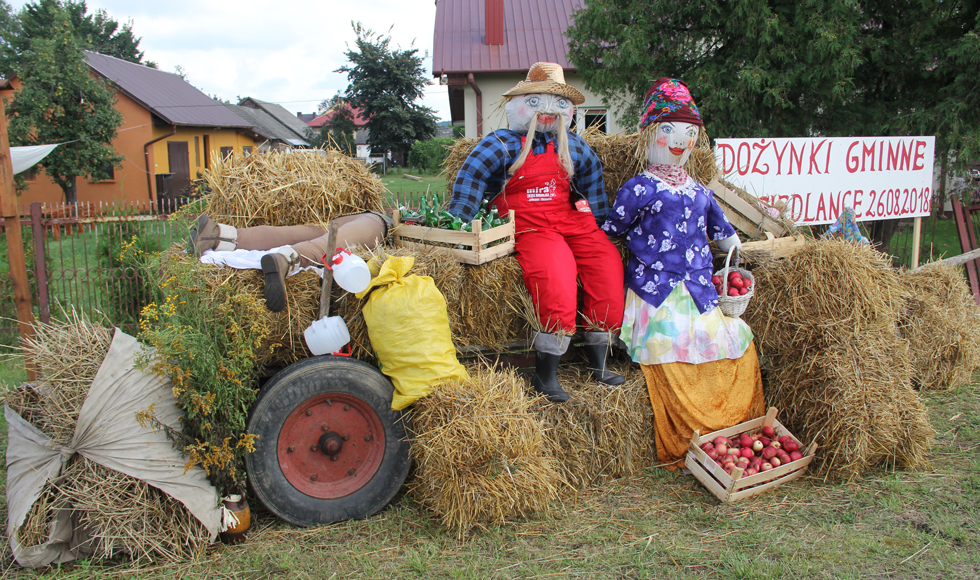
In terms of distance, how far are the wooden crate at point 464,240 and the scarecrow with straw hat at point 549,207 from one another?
0.16 m

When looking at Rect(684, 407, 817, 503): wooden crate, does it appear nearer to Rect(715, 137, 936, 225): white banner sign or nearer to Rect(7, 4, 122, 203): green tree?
Rect(715, 137, 936, 225): white banner sign

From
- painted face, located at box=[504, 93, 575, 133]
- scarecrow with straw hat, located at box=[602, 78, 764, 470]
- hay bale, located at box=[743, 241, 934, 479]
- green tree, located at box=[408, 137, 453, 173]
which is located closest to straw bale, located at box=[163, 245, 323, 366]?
painted face, located at box=[504, 93, 575, 133]

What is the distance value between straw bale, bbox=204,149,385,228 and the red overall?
3.32 ft

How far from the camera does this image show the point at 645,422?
356cm

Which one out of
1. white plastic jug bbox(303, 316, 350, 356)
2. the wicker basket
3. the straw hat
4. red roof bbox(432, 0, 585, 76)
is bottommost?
white plastic jug bbox(303, 316, 350, 356)

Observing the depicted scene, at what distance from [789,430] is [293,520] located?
9.61 feet

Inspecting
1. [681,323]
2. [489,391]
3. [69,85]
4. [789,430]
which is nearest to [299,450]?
[489,391]

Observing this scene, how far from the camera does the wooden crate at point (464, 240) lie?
3.33m

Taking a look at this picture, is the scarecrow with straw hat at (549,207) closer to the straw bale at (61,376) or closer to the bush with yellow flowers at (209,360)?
the bush with yellow flowers at (209,360)

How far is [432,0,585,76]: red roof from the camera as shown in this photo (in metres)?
13.4

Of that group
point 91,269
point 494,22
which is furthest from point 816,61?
point 494,22

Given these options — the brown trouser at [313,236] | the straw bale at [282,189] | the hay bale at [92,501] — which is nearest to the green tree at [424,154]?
the straw bale at [282,189]

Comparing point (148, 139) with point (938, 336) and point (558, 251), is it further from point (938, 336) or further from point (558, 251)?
point (938, 336)

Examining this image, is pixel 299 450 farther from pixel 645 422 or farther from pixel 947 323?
pixel 947 323
